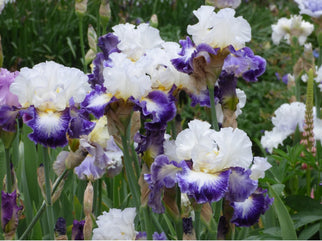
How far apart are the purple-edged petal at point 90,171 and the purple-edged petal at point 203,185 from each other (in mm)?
511

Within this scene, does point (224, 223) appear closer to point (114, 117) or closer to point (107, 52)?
point (114, 117)

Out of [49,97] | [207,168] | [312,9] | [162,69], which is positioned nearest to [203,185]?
[207,168]

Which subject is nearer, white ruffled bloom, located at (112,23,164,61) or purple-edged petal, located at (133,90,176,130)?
purple-edged petal, located at (133,90,176,130)

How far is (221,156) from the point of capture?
3.44ft

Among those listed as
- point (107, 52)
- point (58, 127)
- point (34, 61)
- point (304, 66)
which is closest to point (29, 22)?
point (34, 61)

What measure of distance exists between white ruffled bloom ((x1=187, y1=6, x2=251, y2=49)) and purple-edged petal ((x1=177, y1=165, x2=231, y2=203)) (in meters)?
0.33

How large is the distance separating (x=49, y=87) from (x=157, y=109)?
28cm

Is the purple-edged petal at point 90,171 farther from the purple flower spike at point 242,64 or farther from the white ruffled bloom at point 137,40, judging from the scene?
the purple flower spike at point 242,64

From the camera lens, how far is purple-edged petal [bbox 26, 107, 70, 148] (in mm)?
1137

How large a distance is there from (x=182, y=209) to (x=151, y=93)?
292 mm

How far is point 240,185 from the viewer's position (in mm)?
1035

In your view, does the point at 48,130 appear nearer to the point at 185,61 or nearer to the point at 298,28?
the point at 185,61

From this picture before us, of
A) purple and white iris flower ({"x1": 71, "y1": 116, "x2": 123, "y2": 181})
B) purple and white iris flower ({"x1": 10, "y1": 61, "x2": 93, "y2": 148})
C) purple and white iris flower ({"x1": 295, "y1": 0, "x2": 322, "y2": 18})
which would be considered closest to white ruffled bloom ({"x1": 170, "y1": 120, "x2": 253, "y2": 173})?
purple and white iris flower ({"x1": 10, "y1": 61, "x2": 93, "y2": 148})

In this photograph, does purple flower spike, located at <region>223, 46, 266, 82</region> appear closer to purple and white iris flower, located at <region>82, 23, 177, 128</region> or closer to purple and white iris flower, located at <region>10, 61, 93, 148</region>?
purple and white iris flower, located at <region>82, 23, 177, 128</region>
